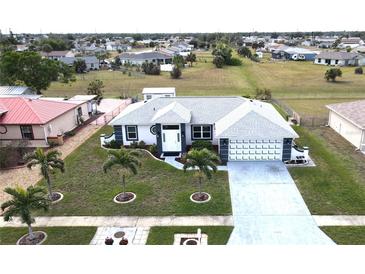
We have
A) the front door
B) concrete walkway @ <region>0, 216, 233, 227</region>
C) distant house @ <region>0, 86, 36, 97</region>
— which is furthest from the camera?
distant house @ <region>0, 86, 36, 97</region>

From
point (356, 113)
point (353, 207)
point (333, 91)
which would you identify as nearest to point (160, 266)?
point (353, 207)

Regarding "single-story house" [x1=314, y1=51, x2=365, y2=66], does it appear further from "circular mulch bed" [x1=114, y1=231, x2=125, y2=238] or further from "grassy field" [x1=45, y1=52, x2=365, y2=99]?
"circular mulch bed" [x1=114, y1=231, x2=125, y2=238]

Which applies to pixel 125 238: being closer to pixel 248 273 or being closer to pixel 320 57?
pixel 248 273

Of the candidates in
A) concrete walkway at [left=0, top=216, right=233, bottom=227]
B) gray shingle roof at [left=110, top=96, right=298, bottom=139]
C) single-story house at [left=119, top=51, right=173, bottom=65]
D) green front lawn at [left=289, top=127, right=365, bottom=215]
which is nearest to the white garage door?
gray shingle roof at [left=110, top=96, right=298, bottom=139]

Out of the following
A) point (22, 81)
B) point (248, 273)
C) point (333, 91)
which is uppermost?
point (248, 273)

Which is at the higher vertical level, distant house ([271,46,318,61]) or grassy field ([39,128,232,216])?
distant house ([271,46,318,61])

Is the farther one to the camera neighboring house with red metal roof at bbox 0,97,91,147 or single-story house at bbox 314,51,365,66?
single-story house at bbox 314,51,365,66

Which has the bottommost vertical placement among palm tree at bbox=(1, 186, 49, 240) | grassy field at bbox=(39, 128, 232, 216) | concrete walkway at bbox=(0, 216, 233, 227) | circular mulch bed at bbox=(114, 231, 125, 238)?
circular mulch bed at bbox=(114, 231, 125, 238)
